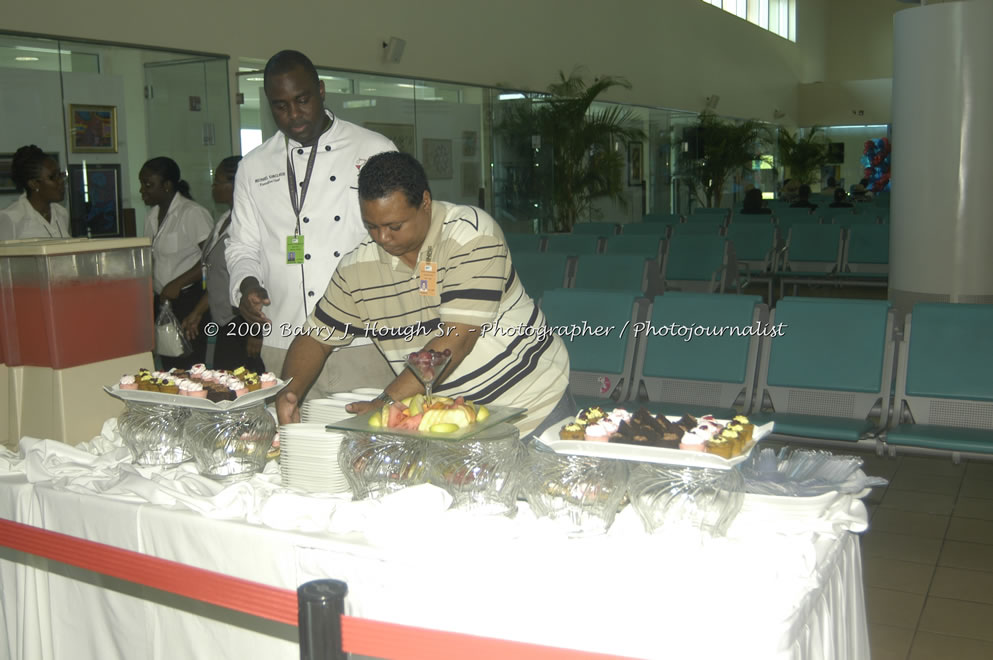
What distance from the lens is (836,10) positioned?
30.0 m

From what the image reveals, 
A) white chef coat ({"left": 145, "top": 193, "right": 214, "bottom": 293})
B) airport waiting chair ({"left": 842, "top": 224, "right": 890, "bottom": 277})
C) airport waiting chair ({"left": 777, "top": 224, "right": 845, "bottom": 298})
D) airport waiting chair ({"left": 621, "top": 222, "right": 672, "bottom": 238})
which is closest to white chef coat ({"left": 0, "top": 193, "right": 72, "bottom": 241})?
white chef coat ({"left": 145, "top": 193, "right": 214, "bottom": 293})

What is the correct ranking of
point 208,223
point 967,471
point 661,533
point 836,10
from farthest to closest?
point 836,10
point 208,223
point 967,471
point 661,533

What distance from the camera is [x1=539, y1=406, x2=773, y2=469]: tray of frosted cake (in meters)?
1.77

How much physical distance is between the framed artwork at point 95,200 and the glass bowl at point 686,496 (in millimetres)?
6248

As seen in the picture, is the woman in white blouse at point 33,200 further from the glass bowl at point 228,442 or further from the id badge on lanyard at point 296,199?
the glass bowl at point 228,442

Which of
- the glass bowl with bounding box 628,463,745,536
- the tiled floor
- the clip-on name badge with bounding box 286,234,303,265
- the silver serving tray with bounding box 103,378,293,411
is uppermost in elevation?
the clip-on name badge with bounding box 286,234,303,265

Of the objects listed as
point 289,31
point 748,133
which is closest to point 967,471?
point 289,31

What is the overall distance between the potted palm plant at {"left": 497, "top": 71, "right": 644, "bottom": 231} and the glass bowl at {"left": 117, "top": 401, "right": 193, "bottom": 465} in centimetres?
1026

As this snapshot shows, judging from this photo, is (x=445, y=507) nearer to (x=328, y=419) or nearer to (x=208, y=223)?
(x=328, y=419)

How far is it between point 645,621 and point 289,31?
8.48 m

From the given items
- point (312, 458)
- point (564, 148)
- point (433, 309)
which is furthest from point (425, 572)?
point (564, 148)

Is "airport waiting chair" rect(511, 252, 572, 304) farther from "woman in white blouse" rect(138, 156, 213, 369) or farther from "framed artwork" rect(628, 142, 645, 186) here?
"framed artwork" rect(628, 142, 645, 186)

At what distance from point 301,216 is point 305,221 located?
2 centimetres

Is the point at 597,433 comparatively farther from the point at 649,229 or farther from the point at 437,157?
the point at 437,157
